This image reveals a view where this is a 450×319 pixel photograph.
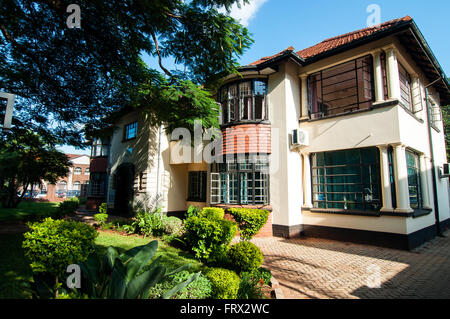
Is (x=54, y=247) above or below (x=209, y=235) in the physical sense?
above

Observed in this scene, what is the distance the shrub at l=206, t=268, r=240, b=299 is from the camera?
3736 mm

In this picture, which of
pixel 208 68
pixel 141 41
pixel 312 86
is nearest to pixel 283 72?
pixel 312 86

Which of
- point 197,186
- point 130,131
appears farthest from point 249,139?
point 130,131

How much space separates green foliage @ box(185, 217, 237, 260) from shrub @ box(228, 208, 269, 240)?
1.75 meters

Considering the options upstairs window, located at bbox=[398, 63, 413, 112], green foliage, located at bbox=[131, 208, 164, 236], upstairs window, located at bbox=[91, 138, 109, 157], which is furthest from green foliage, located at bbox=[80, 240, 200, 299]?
upstairs window, located at bbox=[91, 138, 109, 157]

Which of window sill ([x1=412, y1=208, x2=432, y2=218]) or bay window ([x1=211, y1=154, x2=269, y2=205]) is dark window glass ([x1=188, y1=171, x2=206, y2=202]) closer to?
bay window ([x1=211, y1=154, x2=269, y2=205])

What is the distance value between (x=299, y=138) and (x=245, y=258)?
6.58 m

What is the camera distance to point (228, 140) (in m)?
10.8

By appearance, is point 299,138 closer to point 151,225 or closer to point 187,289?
point 151,225

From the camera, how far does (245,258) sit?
4.71 meters

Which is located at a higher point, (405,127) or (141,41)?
(141,41)

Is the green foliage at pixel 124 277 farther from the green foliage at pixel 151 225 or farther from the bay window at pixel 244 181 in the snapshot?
the bay window at pixel 244 181

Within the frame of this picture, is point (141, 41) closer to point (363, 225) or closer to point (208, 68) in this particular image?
point (208, 68)
